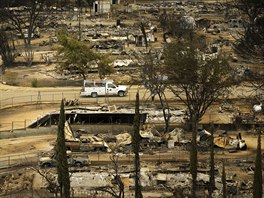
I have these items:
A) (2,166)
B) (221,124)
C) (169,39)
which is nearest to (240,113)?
(221,124)

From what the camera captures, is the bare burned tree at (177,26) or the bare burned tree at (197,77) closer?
the bare burned tree at (197,77)

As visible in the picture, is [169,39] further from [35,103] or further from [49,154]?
[49,154]

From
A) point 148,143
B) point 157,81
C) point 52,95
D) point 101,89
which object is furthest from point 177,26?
point 148,143

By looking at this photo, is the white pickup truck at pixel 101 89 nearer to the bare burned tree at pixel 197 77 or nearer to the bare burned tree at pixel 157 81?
the bare burned tree at pixel 157 81

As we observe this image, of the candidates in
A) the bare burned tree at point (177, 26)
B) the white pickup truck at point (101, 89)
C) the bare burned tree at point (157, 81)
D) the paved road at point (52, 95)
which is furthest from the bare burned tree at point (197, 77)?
the bare burned tree at point (177, 26)

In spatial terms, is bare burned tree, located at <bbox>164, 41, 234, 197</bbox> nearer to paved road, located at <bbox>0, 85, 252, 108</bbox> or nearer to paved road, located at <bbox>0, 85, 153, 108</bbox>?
paved road, located at <bbox>0, 85, 252, 108</bbox>

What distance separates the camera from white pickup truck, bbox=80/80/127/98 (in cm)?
4941

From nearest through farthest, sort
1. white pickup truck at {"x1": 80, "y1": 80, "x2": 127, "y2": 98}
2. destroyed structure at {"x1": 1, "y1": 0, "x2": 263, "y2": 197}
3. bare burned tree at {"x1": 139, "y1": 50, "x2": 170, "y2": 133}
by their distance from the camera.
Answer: destroyed structure at {"x1": 1, "y1": 0, "x2": 263, "y2": 197}, bare burned tree at {"x1": 139, "y1": 50, "x2": 170, "y2": 133}, white pickup truck at {"x1": 80, "y1": 80, "x2": 127, "y2": 98}

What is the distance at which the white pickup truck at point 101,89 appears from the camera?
1945 inches

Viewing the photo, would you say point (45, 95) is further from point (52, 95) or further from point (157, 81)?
point (157, 81)

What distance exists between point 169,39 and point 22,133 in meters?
41.2

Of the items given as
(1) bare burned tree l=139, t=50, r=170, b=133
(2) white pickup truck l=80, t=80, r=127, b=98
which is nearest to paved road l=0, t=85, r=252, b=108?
(2) white pickup truck l=80, t=80, r=127, b=98

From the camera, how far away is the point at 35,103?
48.7m

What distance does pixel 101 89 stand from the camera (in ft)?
163
